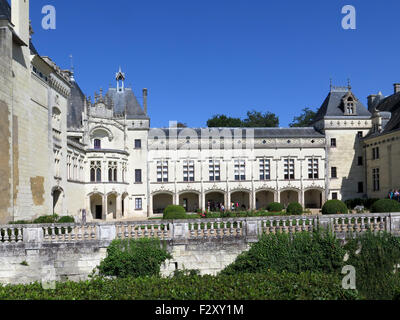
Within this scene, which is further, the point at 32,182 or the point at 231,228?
the point at 32,182

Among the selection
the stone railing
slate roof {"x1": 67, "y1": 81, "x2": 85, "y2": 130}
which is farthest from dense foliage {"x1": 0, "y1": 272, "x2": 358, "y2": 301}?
slate roof {"x1": 67, "y1": 81, "x2": 85, "y2": 130}

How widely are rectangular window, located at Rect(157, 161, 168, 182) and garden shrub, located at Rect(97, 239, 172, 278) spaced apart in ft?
84.9

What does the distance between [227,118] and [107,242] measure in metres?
49.5

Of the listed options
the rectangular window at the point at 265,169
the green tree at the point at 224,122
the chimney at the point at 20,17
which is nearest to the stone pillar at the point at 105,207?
the rectangular window at the point at 265,169

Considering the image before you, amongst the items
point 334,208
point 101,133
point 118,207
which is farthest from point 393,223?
point 101,133

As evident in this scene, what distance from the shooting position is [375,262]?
10758 millimetres

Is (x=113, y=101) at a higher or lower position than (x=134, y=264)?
higher

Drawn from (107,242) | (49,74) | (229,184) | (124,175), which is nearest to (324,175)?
(229,184)

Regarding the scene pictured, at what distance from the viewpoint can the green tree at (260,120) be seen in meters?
64.6

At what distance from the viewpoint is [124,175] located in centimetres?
3447

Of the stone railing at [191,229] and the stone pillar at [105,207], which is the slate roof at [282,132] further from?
the stone railing at [191,229]

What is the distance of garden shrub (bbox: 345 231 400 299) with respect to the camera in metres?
10.4

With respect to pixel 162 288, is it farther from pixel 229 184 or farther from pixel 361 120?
pixel 361 120

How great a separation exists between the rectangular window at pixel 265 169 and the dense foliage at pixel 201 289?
97.2ft
